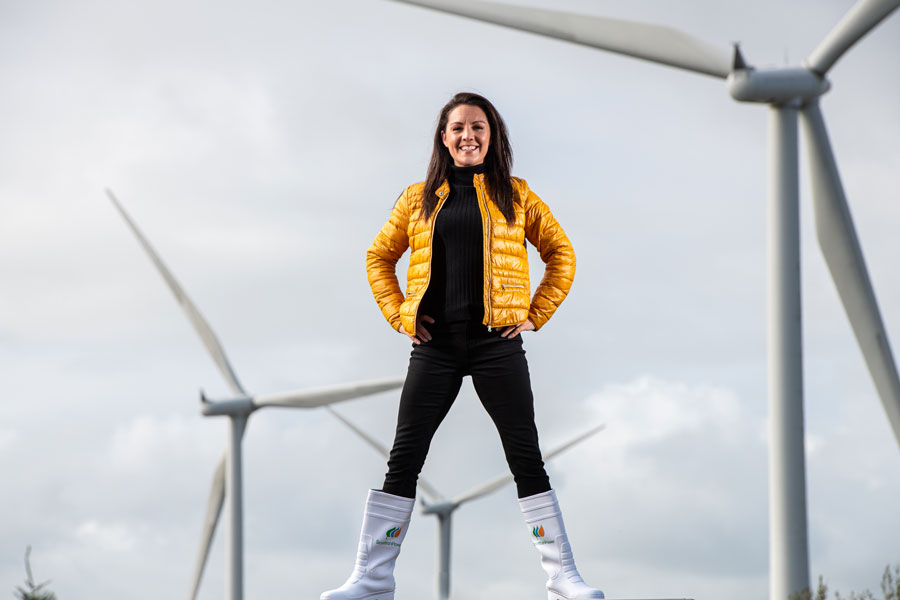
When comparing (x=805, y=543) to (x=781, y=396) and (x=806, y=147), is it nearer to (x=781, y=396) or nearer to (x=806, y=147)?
(x=781, y=396)

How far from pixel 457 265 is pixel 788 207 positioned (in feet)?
23.4

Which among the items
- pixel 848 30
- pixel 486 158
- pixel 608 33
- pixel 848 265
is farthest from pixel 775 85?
pixel 486 158

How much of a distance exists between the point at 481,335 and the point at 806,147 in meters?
8.77

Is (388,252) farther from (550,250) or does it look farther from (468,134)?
(550,250)

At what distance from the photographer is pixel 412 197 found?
32.4 feet

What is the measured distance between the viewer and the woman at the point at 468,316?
9406 mm

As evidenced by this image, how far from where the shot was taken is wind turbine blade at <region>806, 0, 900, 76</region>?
16.0m

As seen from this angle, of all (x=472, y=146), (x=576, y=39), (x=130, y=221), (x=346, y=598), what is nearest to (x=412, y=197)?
(x=472, y=146)

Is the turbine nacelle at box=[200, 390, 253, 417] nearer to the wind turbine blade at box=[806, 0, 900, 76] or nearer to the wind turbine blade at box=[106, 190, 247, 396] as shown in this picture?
the wind turbine blade at box=[106, 190, 247, 396]

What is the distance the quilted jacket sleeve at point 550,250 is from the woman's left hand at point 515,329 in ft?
0.67

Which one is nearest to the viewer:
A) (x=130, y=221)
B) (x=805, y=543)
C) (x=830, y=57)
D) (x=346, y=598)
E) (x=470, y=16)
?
(x=346, y=598)

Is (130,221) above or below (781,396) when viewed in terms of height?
above

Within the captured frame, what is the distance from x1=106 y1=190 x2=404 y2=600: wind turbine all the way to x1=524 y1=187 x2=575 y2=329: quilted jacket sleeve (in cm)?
1802

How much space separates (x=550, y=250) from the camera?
32.3 ft
